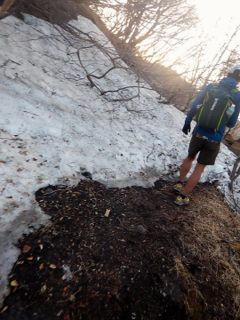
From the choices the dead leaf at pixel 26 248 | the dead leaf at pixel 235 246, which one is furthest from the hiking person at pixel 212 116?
the dead leaf at pixel 26 248

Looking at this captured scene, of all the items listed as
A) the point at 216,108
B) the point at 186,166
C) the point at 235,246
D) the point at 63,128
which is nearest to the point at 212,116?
the point at 216,108

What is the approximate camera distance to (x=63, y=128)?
451cm

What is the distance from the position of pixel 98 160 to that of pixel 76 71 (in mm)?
2898

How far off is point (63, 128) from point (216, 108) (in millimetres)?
2289

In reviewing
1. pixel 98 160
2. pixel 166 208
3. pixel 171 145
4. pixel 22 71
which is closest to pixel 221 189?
pixel 171 145

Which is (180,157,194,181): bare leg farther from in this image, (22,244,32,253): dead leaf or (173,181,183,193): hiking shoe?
(22,244,32,253): dead leaf

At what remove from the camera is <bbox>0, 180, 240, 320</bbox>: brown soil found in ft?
8.00

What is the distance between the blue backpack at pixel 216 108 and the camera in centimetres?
374

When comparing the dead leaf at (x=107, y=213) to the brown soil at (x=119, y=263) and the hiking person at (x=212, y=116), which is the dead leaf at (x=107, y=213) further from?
the hiking person at (x=212, y=116)

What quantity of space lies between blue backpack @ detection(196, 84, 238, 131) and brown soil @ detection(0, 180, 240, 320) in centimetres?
130

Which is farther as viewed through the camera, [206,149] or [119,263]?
[206,149]

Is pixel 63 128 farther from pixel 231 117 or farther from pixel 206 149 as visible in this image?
pixel 231 117

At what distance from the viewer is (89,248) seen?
2.89m

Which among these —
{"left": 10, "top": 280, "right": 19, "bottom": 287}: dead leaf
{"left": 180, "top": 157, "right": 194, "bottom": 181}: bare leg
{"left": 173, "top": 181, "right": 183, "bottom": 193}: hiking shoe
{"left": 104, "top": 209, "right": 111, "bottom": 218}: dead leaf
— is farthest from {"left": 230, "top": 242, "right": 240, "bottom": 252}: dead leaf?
{"left": 10, "top": 280, "right": 19, "bottom": 287}: dead leaf
